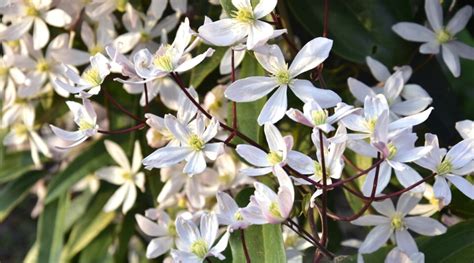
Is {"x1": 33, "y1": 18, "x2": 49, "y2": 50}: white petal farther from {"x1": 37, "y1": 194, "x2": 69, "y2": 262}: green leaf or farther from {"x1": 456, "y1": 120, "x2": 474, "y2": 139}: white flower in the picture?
{"x1": 456, "y1": 120, "x2": 474, "y2": 139}: white flower

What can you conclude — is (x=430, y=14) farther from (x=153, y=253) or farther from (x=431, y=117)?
(x=153, y=253)

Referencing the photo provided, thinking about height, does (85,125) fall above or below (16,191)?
above

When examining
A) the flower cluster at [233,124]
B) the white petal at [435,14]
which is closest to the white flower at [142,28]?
the flower cluster at [233,124]

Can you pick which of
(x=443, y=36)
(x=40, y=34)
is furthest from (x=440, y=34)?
(x=40, y=34)

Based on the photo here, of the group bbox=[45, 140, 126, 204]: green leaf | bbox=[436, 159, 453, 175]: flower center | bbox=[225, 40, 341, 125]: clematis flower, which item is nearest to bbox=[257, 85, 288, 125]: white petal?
bbox=[225, 40, 341, 125]: clematis flower

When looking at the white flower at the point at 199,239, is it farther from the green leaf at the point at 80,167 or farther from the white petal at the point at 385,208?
the green leaf at the point at 80,167

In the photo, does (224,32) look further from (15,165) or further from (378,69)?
(15,165)
